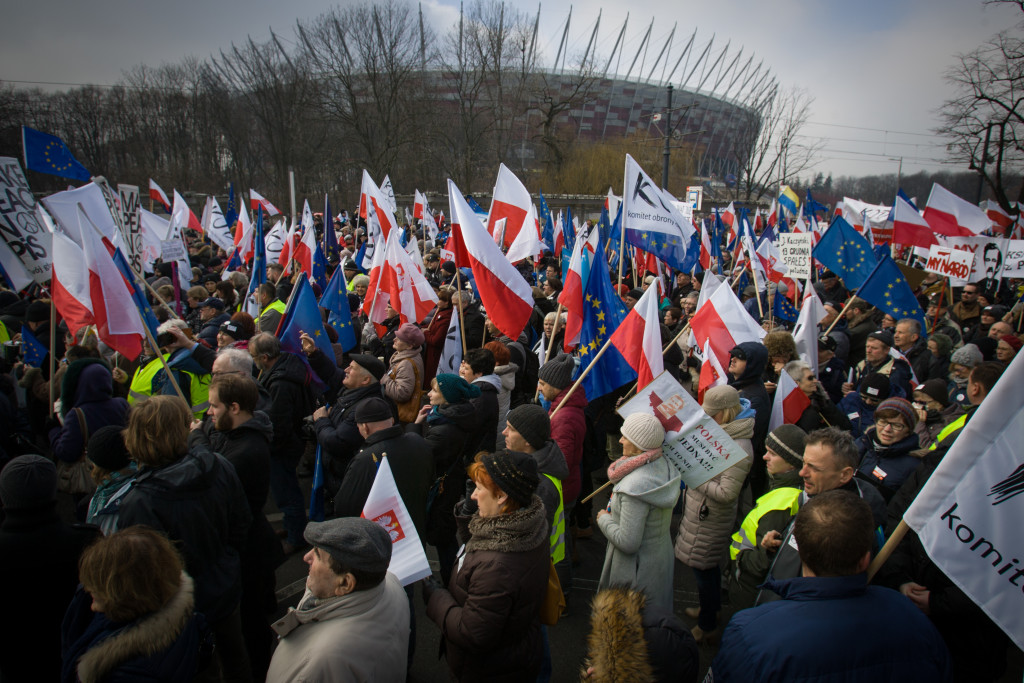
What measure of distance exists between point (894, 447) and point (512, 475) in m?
2.60

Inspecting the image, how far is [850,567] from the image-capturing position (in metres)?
1.85

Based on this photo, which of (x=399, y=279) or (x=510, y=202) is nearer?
(x=399, y=279)

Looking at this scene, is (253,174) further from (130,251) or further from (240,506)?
(240,506)

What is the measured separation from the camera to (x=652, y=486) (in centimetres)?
299

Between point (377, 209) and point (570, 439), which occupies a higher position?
point (377, 209)

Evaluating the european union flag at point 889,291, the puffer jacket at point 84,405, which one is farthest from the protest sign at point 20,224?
the european union flag at point 889,291

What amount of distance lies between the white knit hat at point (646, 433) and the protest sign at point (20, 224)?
21.2 feet

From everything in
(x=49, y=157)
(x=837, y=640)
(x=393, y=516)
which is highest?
(x=49, y=157)

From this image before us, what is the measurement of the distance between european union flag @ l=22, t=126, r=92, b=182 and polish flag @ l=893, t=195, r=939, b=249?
10989 millimetres

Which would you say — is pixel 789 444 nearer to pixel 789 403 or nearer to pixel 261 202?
pixel 789 403

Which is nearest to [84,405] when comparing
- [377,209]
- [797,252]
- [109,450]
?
[109,450]

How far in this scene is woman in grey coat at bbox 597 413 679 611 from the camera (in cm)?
299

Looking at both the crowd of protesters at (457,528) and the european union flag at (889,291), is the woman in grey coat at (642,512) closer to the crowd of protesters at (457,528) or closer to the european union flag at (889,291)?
the crowd of protesters at (457,528)

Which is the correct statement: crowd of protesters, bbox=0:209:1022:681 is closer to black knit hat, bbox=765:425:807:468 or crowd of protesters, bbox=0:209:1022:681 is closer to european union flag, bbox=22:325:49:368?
black knit hat, bbox=765:425:807:468
